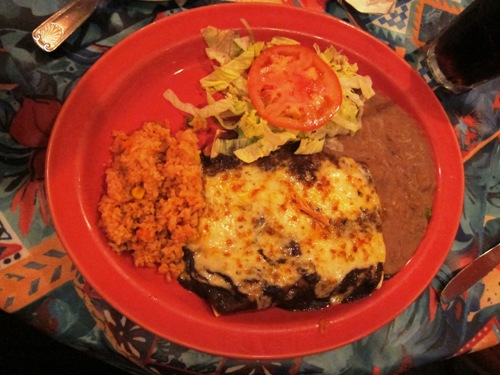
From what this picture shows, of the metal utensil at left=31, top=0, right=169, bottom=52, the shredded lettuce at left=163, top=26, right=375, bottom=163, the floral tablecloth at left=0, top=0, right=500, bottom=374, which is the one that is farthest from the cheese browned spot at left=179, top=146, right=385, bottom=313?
the metal utensil at left=31, top=0, right=169, bottom=52

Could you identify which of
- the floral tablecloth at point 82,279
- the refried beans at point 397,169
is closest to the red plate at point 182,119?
the refried beans at point 397,169

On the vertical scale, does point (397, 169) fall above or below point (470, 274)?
above

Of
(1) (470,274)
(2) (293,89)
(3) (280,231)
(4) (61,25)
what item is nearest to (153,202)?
(3) (280,231)

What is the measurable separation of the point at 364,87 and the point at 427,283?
106 centimetres

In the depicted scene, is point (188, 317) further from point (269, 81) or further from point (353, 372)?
point (269, 81)

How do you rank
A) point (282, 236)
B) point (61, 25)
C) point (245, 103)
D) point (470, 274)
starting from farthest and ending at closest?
point (470, 274), point (245, 103), point (61, 25), point (282, 236)

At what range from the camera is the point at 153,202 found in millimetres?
2068

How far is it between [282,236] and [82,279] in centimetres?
98

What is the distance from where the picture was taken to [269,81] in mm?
2191

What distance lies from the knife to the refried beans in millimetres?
352

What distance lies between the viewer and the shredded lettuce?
7.16ft

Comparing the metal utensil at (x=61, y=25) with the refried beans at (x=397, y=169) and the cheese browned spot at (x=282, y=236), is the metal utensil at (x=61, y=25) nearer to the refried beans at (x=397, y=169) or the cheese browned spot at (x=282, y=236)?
the cheese browned spot at (x=282, y=236)

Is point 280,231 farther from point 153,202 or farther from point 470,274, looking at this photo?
point 470,274

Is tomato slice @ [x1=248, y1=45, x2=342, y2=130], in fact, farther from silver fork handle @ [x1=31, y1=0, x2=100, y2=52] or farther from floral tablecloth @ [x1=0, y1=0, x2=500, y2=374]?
silver fork handle @ [x1=31, y1=0, x2=100, y2=52]
